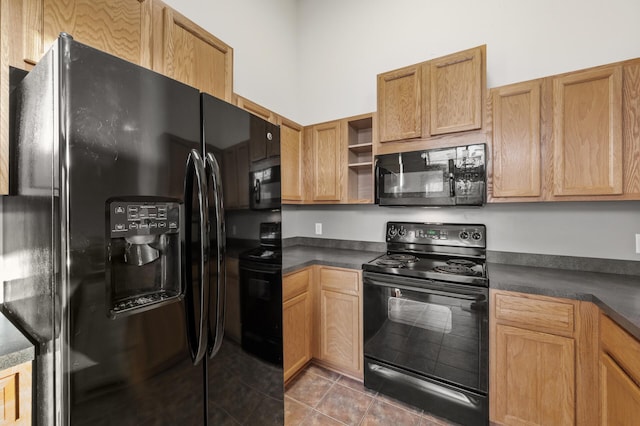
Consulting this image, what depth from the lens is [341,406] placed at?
1.87 meters

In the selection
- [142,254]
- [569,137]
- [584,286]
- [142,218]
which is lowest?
[584,286]

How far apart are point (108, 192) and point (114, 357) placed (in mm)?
479

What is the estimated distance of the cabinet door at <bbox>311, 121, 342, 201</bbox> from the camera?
2529mm

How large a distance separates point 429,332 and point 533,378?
22.4 inches

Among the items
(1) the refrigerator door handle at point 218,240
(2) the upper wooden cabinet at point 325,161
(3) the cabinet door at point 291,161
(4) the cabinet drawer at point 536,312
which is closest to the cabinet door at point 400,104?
(2) the upper wooden cabinet at point 325,161

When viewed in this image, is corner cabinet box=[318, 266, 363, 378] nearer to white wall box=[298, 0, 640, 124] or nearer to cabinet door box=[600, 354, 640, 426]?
cabinet door box=[600, 354, 640, 426]

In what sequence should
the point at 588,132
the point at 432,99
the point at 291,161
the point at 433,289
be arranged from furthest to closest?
1. the point at 291,161
2. the point at 432,99
3. the point at 433,289
4. the point at 588,132

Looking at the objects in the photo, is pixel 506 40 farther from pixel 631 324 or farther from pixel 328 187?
pixel 631 324

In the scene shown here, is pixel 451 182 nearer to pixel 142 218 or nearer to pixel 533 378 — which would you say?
pixel 533 378

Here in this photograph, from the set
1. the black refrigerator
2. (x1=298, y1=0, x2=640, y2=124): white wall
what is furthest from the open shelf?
the black refrigerator

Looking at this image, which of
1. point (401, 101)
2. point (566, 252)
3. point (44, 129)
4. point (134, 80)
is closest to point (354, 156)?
point (401, 101)

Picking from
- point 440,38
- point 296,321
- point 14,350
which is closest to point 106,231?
point 14,350

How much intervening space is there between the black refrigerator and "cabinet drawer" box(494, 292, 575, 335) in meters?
1.52

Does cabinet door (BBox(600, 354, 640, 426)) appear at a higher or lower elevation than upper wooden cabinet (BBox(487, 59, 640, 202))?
lower
